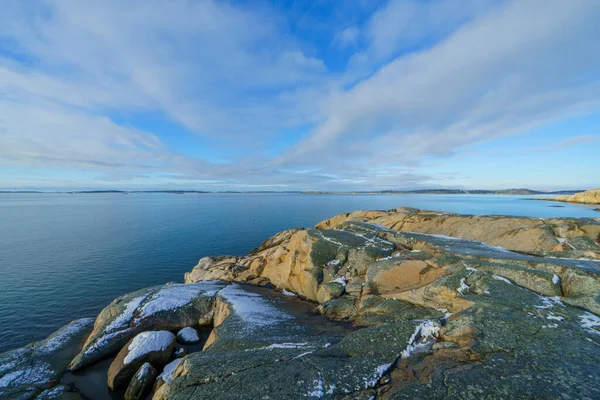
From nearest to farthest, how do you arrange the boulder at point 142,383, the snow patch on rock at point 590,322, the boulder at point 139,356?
the snow patch on rock at point 590,322 < the boulder at point 142,383 < the boulder at point 139,356

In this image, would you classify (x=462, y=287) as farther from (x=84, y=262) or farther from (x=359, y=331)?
(x=84, y=262)

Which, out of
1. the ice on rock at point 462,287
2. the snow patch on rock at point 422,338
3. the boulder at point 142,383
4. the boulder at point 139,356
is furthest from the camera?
the ice on rock at point 462,287

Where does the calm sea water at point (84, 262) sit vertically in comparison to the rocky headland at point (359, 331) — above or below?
below

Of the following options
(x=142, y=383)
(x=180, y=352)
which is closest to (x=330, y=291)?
(x=180, y=352)

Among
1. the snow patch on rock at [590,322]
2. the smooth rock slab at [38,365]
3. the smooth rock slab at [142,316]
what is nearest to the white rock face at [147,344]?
the smooth rock slab at [142,316]

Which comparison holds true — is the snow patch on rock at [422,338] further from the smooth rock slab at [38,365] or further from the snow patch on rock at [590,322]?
the smooth rock slab at [38,365]

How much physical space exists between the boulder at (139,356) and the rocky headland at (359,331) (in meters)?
0.07

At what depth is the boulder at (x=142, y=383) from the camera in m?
14.9

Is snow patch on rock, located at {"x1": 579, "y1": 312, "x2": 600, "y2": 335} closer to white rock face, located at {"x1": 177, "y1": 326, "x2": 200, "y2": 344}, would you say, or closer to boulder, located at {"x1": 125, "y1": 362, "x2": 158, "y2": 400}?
boulder, located at {"x1": 125, "y1": 362, "x2": 158, "y2": 400}

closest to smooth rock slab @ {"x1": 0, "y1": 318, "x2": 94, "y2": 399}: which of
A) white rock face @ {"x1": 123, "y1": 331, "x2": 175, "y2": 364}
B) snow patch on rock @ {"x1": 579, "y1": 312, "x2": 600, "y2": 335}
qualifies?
white rock face @ {"x1": 123, "y1": 331, "x2": 175, "y2": 364}

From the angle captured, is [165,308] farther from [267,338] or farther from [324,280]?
[324,280]

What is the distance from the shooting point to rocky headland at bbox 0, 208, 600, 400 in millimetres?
9070

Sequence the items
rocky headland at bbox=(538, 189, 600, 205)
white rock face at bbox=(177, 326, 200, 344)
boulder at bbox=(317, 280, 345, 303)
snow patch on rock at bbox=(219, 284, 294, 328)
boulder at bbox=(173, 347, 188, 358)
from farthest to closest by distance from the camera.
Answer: rocky headland at bbox=(538, 189, 600, 205)
boulder at bbox=(317, 280, 345, 303)
white rock face at bbox=(177, 326, 200, 344)
snow patch on rock at bbox=(219, 284, 294, 328)
boulder at bbox=(173, 347, 188, 358)

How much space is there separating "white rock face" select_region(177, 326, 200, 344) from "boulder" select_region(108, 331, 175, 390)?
6.02ft
